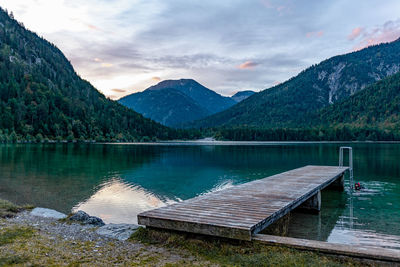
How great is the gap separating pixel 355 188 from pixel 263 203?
20255mm

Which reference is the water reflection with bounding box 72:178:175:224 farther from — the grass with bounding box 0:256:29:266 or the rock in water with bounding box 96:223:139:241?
the grass with bounding box 0:256:29:266

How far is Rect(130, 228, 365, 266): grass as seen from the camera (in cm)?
802

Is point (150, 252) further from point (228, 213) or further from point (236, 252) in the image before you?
point (228, 213)

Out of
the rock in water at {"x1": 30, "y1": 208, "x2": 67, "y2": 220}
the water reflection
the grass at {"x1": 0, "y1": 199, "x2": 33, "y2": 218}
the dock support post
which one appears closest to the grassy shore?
the rock in water at {"x1": 30, "y1": 208, "x2": 67, "y2": 220}

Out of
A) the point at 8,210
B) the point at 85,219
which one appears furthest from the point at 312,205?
the point at 8,210

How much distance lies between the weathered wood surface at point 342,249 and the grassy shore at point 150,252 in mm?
167

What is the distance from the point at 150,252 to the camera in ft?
29.4

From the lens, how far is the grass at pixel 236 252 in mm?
8016

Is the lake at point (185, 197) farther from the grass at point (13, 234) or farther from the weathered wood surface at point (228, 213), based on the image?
the grass at point (13, 234)

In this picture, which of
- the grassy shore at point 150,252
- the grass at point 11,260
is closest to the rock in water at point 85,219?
the grassy shore at point 150,252

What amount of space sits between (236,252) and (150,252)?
249 cm

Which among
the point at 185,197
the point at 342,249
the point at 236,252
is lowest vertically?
the point at 185,197

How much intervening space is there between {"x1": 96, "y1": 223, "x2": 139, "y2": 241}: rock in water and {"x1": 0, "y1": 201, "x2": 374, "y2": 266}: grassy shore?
1.29 ft

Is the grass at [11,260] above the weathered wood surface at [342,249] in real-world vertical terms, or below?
below
